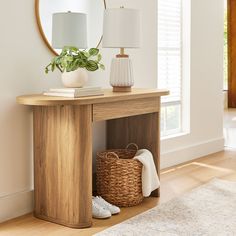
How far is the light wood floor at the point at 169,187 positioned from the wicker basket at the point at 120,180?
0.09 meters

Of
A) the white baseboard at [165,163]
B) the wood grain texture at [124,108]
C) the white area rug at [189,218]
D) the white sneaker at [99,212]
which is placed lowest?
the white area rug at [189,218]

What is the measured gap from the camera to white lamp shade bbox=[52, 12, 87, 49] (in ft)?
10.6

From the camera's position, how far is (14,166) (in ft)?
10.2

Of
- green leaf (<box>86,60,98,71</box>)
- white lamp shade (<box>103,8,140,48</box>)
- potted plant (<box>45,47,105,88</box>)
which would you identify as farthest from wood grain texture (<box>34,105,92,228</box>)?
white lamp shade (<box>103,8,140,48</box>)

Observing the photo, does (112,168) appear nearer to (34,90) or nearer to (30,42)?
(34,90)

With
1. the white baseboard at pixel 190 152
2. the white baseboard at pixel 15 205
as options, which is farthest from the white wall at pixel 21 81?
the white baseboard at pixel 190 152

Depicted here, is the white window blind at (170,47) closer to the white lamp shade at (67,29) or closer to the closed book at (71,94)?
the white lamp shade at (67,29)

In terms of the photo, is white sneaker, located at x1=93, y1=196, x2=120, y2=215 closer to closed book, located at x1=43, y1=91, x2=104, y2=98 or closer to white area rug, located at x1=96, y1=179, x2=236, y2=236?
white area rug, located at x1=96, y1=179, x2=236, y2=236

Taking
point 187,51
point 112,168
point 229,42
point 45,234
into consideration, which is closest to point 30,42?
point 112,168

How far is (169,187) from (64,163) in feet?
3.91

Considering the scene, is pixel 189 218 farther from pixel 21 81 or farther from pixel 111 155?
pixel 21 81

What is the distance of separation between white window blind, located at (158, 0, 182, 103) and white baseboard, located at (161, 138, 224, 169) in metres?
0.51

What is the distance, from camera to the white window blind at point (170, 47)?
4.62 metres

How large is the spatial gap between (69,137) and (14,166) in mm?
468
